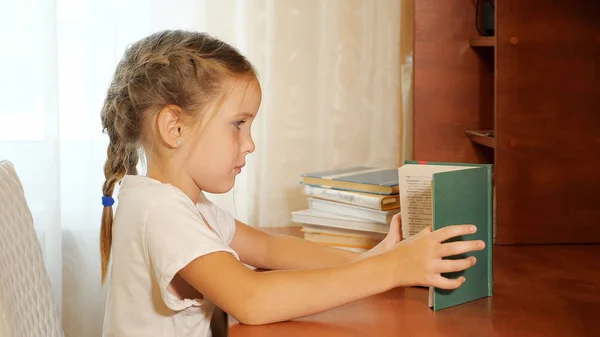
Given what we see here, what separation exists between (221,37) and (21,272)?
43.2 inches

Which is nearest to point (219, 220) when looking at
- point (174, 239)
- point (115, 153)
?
point (115, 153)

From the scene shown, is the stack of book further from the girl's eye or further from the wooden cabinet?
the girl's eye

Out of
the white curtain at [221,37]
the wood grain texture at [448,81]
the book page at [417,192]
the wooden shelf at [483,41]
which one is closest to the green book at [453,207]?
the book page at [417,192]

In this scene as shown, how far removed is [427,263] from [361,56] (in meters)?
1.14

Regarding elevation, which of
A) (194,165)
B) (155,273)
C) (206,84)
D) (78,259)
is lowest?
(78,259)

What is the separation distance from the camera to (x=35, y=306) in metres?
1.15

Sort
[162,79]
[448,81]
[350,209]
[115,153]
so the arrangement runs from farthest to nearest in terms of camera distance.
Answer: [448,81], [350,209], [115,153], [162,79]

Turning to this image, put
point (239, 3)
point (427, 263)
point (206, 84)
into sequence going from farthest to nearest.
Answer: point (239, 3) → point (206, 84) → point (427, 263)

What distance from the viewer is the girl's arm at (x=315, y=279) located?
3.43 ft

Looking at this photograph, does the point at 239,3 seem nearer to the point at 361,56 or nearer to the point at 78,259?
the point at 361,56

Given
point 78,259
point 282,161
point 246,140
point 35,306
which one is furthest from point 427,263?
point 78,259

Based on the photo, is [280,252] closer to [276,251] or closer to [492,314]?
[276,251]

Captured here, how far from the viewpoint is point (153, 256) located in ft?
3.59

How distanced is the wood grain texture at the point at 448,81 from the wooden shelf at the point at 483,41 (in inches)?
1.6
